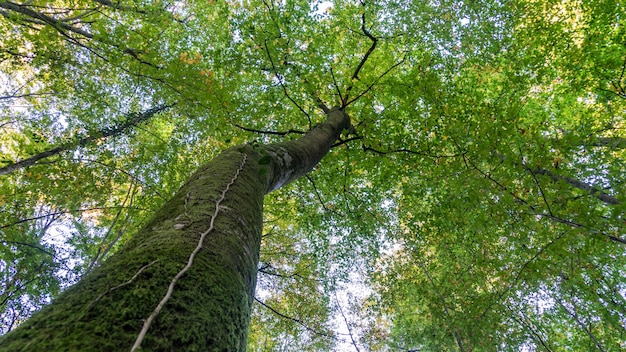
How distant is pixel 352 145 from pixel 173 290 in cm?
539

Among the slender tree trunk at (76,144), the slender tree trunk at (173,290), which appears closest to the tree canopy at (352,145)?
the slender tree trunk at (76,144)

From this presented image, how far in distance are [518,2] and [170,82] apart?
24.6ft

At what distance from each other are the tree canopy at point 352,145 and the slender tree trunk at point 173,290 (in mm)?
2740

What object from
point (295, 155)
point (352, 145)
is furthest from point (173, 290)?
point (352, 145)

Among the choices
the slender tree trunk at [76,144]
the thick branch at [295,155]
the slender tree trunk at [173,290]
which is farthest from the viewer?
the slender tree trunk at [76,144]

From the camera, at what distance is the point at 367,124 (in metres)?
5.07

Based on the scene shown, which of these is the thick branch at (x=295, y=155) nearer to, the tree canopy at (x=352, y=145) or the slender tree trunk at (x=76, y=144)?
the tree canopy at (x=352, y=145)

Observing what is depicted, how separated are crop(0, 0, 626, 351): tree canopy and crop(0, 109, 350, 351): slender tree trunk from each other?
2.74 meters

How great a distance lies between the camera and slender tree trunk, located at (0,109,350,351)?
0.67 meters

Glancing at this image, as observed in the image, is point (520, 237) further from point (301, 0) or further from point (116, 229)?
point (116, 229)

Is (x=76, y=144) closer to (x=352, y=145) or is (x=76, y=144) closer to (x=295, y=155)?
(x=295, y=155)

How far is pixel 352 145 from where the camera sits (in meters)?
6.01

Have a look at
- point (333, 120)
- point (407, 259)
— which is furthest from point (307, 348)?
point (333, 120)

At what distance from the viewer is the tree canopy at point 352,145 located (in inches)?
169
